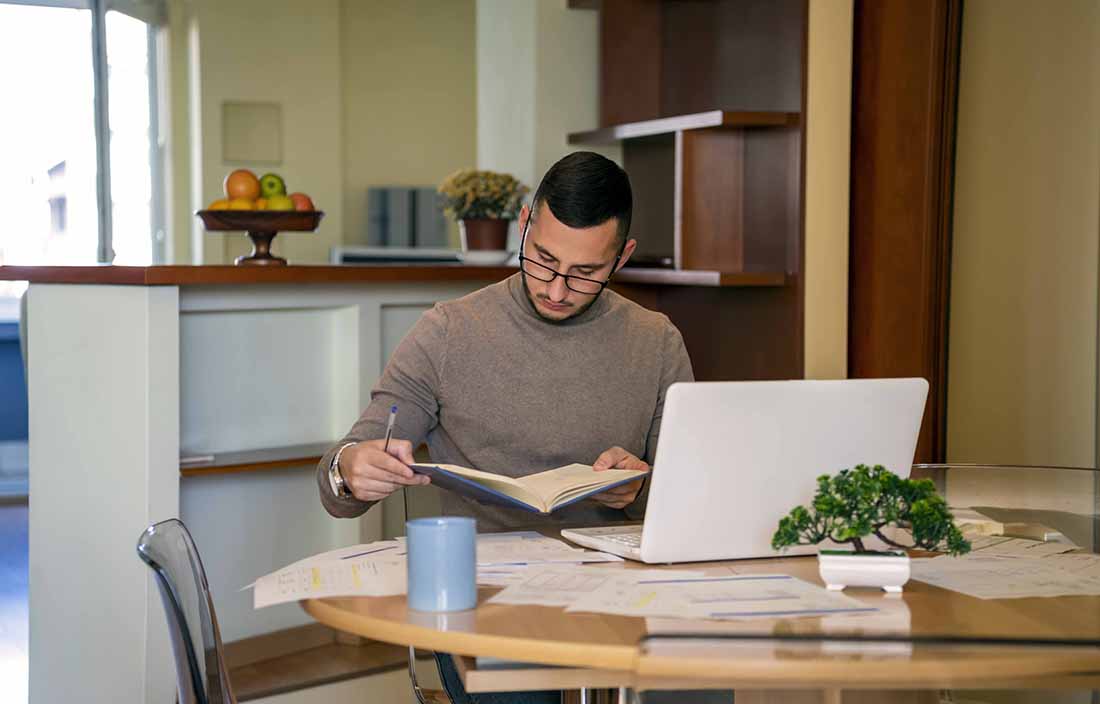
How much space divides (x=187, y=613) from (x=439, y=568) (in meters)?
A: 0.40

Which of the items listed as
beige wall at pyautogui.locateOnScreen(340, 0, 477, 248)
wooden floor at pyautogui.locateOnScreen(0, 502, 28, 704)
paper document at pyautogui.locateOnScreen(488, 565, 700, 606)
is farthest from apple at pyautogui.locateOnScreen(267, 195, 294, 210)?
beige wall at pyautogui.locateOnScreen(340, 0, 477, 248)

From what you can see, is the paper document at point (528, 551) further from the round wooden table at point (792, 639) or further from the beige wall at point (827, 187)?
the beige wall at point (827, 187)

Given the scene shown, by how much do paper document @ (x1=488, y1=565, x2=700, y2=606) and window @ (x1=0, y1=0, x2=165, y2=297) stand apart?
657 cm

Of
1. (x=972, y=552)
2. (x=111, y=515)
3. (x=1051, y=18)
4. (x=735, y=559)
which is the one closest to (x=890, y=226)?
(x=1051, y=18)

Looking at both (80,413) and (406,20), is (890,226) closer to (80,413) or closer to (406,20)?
(80,413)

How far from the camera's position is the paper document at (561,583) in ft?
4.83

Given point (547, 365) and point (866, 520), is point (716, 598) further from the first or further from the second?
point (547, 365)

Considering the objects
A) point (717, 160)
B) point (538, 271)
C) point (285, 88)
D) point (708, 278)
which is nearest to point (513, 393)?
point (538, 271)

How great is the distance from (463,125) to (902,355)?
563 centimetres

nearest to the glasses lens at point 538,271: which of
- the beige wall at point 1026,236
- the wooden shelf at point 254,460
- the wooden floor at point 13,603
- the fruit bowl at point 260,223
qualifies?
the wooden shelf at point 254,460

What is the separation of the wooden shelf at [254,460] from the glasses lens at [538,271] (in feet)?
3.52

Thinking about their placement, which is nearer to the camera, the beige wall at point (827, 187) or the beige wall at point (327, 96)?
the beige wall at point (827, 187)

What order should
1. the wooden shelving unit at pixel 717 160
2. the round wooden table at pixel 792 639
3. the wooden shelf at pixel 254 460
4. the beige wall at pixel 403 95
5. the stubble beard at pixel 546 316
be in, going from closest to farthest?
the round wooden table at pixel 792 639
the stubble beard at pixel 546 316
the wooden shelf at pixel 254 460
the wooden shelving unit at pixel 717 160
the beige wall at pixel 403 95

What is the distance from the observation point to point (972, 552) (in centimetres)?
182
